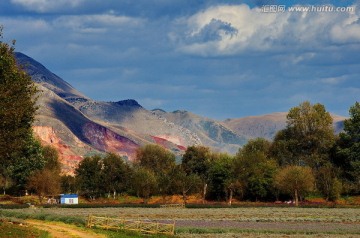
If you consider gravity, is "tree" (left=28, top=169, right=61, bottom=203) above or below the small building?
above

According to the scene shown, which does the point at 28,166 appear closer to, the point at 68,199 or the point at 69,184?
the point at 68,199

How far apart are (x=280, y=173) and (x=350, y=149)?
25.7 meters

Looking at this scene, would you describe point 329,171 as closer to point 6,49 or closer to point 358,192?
point 358,192

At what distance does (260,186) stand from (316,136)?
98.0 ft

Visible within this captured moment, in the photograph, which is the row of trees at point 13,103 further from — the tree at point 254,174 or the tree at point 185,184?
the tree at point 185,184

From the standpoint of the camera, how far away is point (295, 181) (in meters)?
158

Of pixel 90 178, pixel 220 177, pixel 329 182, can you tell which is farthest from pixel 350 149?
pixel 90 178

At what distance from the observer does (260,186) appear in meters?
172

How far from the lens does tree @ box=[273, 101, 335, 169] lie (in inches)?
7485

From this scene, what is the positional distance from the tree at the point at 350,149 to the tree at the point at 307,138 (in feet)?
14.7

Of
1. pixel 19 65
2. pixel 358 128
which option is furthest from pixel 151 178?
pixel 19 65

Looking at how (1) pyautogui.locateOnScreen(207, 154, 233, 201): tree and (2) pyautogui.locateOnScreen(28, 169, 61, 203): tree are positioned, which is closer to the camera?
(2) pyautogui.locateOnScreen(28, 169, 61, 203): tree

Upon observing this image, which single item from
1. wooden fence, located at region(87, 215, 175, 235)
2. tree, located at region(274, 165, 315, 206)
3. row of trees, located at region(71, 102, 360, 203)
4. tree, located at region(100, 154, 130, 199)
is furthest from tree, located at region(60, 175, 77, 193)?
wooden fence, located at region(87, 215, 175, 235)

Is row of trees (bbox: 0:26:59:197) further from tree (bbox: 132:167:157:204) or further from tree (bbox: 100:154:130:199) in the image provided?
tree (bbox: 100:154:130:199)
